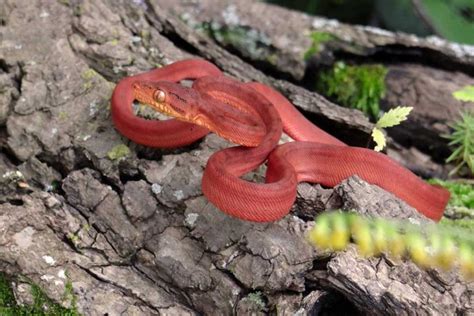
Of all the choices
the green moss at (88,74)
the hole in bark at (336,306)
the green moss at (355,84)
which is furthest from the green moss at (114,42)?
the hole in bark at (336,306)

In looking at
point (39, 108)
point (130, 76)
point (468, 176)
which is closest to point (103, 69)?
point (130, 76)

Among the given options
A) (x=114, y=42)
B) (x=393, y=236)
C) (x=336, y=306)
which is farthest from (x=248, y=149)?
(x=114, y=42)

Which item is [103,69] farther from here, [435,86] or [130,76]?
[435,86]

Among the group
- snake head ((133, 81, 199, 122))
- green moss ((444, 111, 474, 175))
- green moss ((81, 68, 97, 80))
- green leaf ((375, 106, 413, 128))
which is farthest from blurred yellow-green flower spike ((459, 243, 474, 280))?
green moss ((81, 68, 97, 80))

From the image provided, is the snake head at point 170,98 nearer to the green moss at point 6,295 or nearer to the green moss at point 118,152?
the green moss at point 118,152

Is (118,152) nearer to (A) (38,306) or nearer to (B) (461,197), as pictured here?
(A) (38,306)
